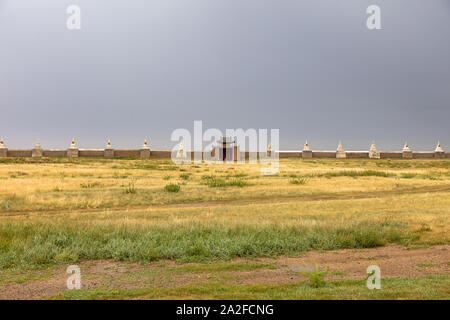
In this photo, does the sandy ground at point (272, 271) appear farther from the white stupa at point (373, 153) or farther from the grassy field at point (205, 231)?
the white stupa at point (373, 153)

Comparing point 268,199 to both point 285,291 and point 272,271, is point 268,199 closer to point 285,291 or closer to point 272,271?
point 272,271

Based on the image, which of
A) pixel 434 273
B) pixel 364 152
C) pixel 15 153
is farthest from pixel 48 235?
pixel 364 152

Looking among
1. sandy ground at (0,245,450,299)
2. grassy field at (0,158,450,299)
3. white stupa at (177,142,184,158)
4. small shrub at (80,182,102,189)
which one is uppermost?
white stupa at (177,142,184,158)

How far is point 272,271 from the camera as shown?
6.88 m

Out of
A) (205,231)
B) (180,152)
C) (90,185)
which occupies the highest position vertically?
(180,152)

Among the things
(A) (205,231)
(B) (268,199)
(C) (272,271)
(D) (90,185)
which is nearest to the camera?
(C) (272,271)

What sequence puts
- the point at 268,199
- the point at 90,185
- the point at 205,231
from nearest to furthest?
the point at 205,231 < the point at 268,199 < the point at 90,185

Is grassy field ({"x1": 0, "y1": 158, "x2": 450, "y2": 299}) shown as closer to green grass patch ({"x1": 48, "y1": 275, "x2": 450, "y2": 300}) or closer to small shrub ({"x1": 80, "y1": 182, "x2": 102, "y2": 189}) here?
green grass patch ({"x1": 48, "y1": 275, "x2": 450, "y2": 300})

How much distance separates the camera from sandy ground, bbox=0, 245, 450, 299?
6133 millimetres

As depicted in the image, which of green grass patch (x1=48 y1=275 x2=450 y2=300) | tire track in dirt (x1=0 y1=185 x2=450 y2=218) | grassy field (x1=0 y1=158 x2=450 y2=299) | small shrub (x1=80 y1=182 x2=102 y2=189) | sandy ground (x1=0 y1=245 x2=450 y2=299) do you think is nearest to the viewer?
green grass patch (x1=48 y1=275 x2=450 y2=300)

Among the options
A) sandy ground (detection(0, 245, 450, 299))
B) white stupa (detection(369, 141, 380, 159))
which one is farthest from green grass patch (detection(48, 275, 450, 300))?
white stupa (detection(369, 141, 380, 159))

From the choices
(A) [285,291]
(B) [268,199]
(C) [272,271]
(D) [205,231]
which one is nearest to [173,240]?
(D) [205,231]
